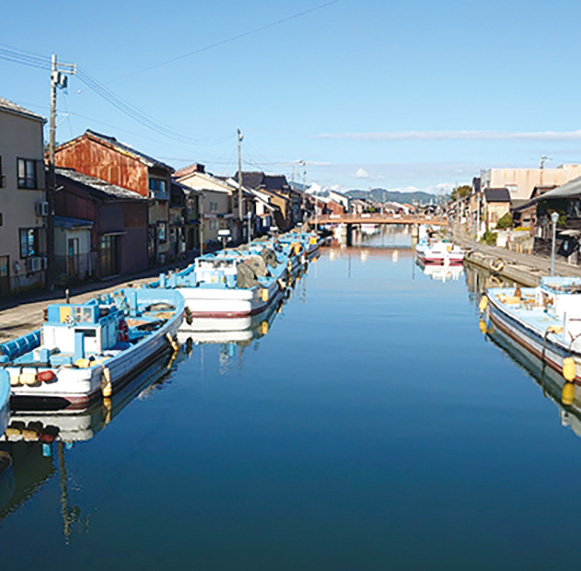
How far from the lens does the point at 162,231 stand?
53969 millimetres

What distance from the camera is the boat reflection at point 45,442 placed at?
1416cm

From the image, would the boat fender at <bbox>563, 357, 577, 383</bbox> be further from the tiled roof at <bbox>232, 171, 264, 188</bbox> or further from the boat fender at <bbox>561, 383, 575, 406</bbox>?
the tiled roof at <bbox>232, 171, 264, 188</bbox>

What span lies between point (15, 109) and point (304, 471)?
82.2ft

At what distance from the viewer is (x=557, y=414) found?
2062 cm

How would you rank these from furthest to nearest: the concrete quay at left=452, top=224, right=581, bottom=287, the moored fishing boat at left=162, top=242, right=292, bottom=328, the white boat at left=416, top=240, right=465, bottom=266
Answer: the white boat at left=416, top=240, right=465, bottom=266 → the concrete quay at left=452, top=224, right=581, bottom=287 → the moored fishing boat at left=162, top=242, right=292, bottom=328

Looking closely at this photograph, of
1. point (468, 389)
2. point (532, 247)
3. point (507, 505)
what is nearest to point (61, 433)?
point (507, 505)

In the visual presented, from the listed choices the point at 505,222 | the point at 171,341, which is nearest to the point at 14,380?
the point at 171,341

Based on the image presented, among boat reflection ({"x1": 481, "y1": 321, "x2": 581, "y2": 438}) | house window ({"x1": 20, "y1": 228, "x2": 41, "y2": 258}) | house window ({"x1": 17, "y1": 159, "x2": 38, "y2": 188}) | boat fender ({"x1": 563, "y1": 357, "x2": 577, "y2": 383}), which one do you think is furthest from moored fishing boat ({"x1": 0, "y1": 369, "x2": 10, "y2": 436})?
house window ({"x1": 17, "y1": 159, "x2": 38, "y2": 188})

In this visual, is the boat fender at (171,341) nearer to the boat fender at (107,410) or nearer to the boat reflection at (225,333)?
the boat reflection at (225,333)

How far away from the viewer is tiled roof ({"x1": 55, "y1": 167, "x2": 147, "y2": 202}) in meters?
40.3

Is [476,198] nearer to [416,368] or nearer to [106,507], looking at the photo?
[416,368]

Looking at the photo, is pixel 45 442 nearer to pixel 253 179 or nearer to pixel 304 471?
pixel 304 471

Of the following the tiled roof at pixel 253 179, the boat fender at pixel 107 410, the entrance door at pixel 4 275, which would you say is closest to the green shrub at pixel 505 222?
the tiled roof at pixel 253 179

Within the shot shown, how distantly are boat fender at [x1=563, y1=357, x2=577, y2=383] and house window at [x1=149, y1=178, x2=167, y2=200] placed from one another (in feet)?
111
